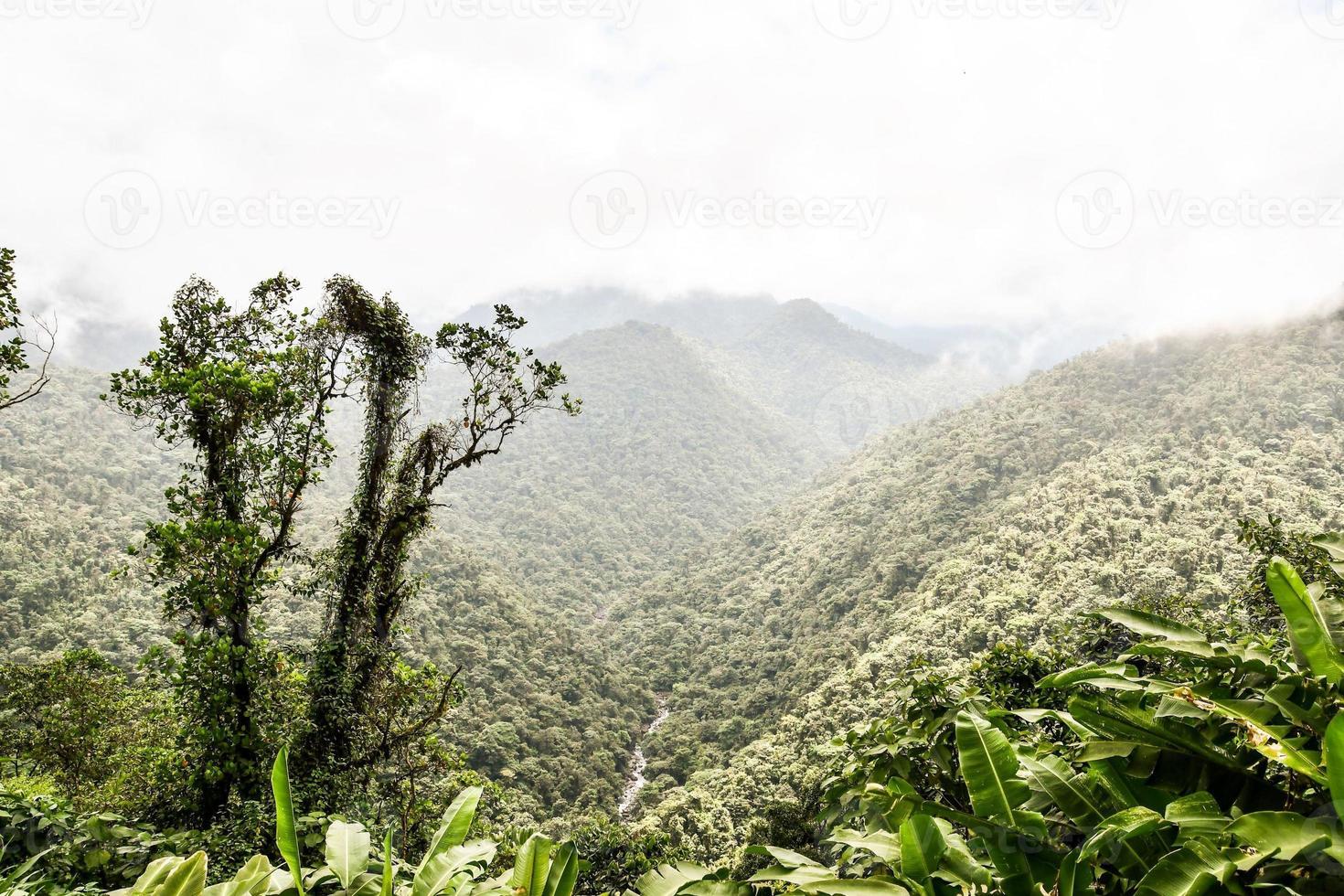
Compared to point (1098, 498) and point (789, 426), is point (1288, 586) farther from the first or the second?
point (789, 426)

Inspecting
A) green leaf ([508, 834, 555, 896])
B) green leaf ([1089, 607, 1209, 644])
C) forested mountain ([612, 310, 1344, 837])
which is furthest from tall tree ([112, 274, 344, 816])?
forested mountain ([612, 310, 1344, 837])

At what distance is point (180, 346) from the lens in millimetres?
5984

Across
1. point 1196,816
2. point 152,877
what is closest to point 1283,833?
point 1196,816

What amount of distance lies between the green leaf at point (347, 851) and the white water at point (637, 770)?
109 feet

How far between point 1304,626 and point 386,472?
7973mm

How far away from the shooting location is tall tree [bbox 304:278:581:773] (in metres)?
6.79

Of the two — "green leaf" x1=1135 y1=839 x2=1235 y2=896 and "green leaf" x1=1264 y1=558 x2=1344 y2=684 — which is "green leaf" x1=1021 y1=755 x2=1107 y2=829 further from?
A: "green leaf" x1=1264 y1=558 x2=1344 y2=684

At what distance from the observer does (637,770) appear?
37906 millimetres

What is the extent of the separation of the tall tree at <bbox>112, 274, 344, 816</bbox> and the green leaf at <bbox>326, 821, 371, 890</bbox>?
4401mm

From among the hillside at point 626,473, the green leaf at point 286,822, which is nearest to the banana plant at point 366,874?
the green leaf at point 286,822

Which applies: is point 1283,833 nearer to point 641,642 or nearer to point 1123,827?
point 1123,827

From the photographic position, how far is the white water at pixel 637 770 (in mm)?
32375

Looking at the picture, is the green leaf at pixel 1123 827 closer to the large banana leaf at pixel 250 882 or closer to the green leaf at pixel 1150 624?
the green leaf at pixel 1150 624

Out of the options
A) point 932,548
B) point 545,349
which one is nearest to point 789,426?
point 545,349
